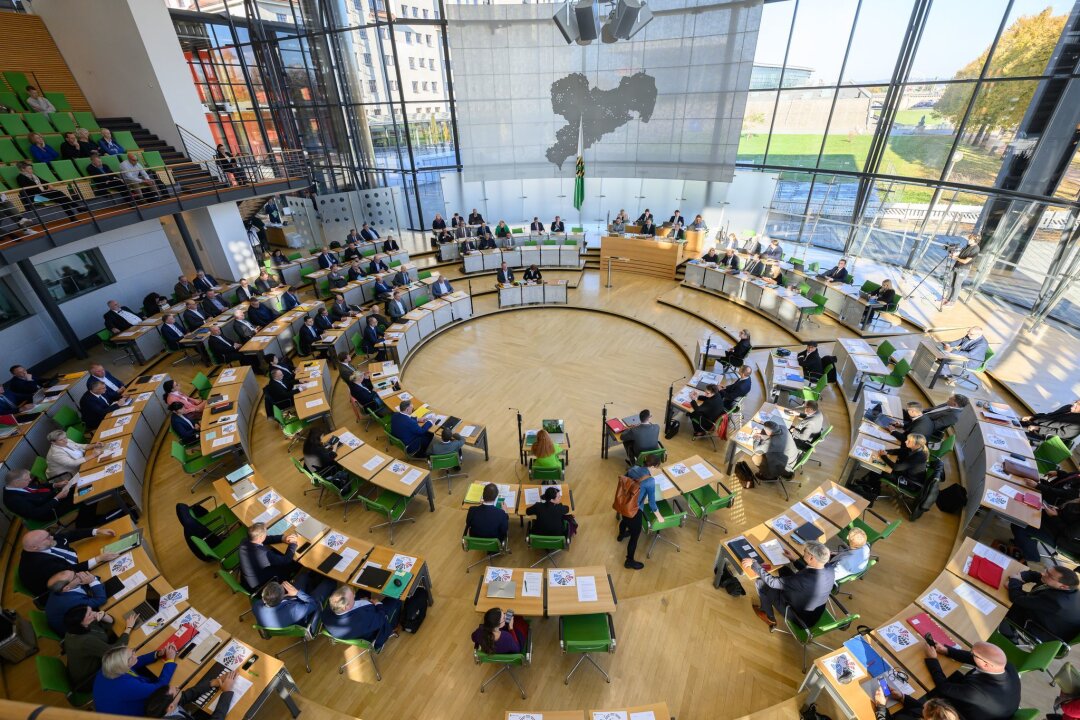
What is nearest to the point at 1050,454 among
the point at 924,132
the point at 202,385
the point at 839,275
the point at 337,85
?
the point at 839,275

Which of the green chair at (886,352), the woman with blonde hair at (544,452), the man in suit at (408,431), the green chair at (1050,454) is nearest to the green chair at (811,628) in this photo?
the woman with blonde hair at (544,452)

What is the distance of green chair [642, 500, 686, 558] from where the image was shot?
5.79 metres

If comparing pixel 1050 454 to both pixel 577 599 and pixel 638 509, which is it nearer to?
pixel 638 509

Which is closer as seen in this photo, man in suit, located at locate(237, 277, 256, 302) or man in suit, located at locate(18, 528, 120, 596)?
man in suit, located at locate(18, 528, 120, 596)

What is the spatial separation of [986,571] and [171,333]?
1485 cm

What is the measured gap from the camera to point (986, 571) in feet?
15.6

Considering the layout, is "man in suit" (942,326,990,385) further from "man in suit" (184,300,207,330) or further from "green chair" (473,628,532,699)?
"man in suit" (184,300,207,330)

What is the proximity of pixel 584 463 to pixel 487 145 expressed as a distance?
14.3m

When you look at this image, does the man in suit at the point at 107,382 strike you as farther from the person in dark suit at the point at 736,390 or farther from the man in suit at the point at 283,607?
the person in dark suit at the point at 736,390

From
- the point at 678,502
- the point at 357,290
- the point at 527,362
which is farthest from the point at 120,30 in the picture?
the point at 678,502

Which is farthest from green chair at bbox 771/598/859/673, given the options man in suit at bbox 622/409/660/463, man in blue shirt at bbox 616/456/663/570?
man in suit at bbox 622/409/660/463

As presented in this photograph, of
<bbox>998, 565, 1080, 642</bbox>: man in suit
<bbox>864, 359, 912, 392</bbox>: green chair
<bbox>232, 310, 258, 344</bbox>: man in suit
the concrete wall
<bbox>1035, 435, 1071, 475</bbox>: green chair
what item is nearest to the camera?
<bbox>998, 565, 1080, 642</bbox>: man in suit

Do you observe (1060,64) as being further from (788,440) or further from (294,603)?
(294,603)

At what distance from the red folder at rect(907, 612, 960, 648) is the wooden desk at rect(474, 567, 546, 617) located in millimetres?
3590
